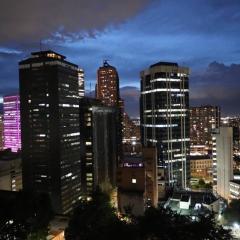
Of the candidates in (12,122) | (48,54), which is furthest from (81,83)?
(48,54)

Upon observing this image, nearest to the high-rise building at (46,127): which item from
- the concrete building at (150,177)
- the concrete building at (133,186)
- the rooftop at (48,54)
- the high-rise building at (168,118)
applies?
the rooftop at (48,54)

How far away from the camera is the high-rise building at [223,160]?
37.0 metres

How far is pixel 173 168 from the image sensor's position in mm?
43594

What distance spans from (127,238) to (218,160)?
26.7 metres

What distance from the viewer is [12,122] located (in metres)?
73.7

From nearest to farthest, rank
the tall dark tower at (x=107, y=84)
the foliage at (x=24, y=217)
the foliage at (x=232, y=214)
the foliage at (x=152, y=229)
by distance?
1. the foliage at (x=152, y=229)
2. the foliage at (x=24, y=217)
3. the foliage at (x=232, y=214)
4. the tall dark tower at (x=107, y=84)

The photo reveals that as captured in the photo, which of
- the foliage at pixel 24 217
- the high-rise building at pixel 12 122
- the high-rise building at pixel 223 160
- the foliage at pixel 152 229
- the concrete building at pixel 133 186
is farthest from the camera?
the high-rise building at pixel 12 122

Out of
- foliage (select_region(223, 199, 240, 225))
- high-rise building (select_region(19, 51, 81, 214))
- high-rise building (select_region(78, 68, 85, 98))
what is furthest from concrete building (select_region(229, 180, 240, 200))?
high-rise building (select_region(78, 68, 85, 98))

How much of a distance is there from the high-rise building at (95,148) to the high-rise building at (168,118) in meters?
6.51

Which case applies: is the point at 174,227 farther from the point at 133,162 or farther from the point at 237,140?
the point at 237,140

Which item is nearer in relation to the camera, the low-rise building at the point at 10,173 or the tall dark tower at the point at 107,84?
the low-rise building at the point at 10,173

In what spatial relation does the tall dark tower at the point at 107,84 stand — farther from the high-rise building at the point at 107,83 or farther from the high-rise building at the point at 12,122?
the high-rise building at the point at 12,122

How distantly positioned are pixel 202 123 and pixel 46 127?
48409mm

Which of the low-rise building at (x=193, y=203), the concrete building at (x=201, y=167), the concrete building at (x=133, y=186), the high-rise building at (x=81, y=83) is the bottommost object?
the concrete building at (x=201, y=167)
